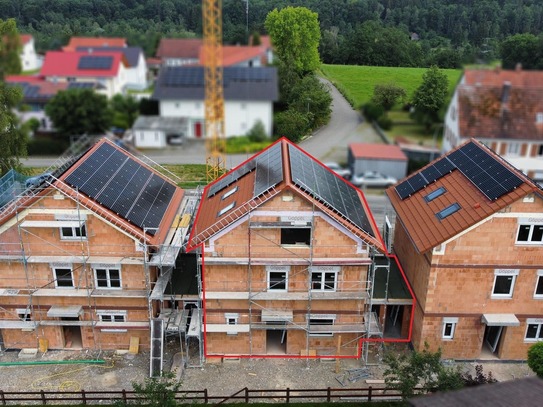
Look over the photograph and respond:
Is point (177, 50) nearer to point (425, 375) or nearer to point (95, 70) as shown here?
point (95, 70)

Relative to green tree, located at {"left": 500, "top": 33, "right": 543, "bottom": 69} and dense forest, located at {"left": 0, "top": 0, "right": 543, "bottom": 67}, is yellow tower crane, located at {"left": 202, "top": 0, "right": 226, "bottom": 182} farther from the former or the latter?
green tree, located at {"left": 500, "top": 33, "right": 543, "bottom": 69}

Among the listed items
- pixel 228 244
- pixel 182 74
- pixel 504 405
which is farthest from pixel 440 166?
pixel 504 405

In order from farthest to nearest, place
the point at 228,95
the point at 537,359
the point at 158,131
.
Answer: the point at 158,131 < the point at 228,95 < the point at 537,359

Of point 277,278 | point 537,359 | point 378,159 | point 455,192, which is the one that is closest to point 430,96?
point 378,159

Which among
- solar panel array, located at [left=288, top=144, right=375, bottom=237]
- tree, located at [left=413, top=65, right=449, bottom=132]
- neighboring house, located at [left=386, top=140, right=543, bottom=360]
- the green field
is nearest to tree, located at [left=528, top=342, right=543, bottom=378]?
neighboring house, located at [left=386, top=140, right=543, bottom=360]

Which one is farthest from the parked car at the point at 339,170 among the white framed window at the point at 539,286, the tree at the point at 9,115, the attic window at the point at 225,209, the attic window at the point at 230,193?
the tree at the point at 9,115

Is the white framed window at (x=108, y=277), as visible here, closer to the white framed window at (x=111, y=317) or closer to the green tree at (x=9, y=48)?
the white framed window at (x=111, y=317)

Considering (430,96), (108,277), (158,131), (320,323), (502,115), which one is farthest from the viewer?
(502,115)
